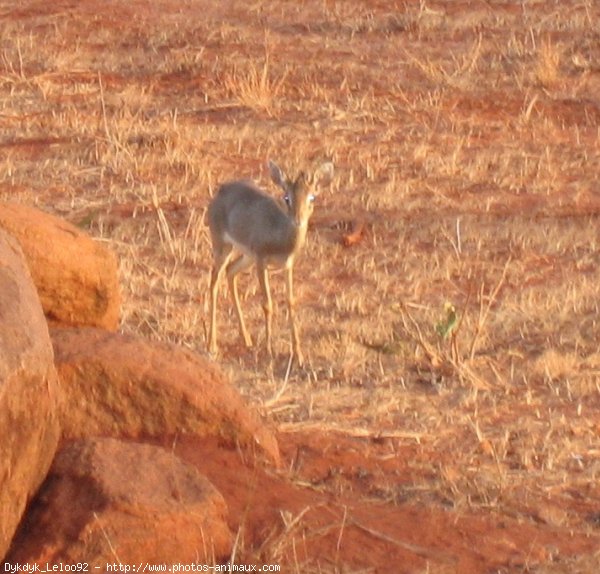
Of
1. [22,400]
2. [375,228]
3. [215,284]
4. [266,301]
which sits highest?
[22,400]

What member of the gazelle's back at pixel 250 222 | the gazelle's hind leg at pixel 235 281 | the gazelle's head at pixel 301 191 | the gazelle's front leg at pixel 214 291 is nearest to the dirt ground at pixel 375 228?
the gazelle's hind leg at pixel 235 281

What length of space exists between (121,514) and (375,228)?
692 cm

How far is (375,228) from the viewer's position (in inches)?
525

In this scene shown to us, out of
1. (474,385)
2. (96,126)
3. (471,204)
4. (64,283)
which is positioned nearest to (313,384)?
(474,385)

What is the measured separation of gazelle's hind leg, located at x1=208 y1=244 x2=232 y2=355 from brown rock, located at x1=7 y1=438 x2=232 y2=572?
3625 millimetres

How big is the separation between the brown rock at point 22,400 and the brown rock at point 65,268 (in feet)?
4.31

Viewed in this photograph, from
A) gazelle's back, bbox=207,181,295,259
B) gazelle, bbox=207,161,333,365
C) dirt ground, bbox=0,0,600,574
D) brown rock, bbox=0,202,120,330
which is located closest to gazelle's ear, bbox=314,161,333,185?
gazelle, bbox=207,161,333,365

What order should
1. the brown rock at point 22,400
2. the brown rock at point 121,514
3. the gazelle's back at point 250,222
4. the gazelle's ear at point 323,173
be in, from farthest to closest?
1. the gazelle's back at point 250,222
2. the gazelle's ear at point 323,173
3. the brown rock at point 121,514
4. the brown rock at point 22,400

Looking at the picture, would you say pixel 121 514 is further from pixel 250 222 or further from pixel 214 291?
pixel 250 222

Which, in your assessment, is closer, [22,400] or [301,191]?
[22,400]

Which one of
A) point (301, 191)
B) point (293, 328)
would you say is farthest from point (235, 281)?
point (293, 328)

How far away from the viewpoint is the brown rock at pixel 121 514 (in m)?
6.64

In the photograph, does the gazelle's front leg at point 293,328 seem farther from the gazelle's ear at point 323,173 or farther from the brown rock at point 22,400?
the brown rock at point 22,400

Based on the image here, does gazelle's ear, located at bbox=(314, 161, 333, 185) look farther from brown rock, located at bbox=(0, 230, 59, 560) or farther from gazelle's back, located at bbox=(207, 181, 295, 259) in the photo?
brown rock, located at bbox=(0, 230, 59, 560)
